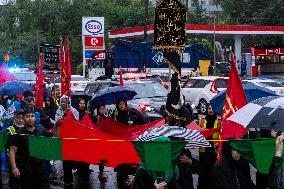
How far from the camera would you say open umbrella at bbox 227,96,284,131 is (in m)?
6.68

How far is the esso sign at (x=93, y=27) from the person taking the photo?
42812 millimetres

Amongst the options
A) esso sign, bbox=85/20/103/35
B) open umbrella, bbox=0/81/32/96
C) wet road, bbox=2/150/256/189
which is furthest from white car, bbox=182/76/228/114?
esso sign, bbox=85/20/103/35

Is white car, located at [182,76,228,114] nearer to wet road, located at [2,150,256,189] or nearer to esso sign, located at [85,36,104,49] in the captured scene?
wet road, located at [2,150,256,189]

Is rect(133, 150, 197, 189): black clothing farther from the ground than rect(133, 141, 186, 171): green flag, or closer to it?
closer to it

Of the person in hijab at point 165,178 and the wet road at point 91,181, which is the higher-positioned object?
the person in hijab at point 165,178

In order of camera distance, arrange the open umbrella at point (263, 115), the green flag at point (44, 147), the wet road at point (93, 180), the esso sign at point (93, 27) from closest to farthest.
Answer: the open umbrella at point (263, 115) < the green flag at point (44, 147) < the wet road at point (93, 180) < the esso sign at point (93, 27)

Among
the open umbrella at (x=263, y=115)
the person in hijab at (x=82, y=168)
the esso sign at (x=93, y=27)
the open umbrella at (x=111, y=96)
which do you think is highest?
the esso sign at (x=93, y=27)

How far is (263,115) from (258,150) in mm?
384

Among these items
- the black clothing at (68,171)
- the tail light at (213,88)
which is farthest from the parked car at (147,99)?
the tail light at (213,88)

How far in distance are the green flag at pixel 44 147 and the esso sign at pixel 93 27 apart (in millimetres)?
34891

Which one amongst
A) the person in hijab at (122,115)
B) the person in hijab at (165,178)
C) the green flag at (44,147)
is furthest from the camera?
the person in hijab at (122,115)

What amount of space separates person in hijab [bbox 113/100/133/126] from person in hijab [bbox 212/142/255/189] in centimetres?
522

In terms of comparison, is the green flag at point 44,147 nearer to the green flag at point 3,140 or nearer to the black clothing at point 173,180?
the green flag at point 3,140

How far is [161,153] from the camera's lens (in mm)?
6520
